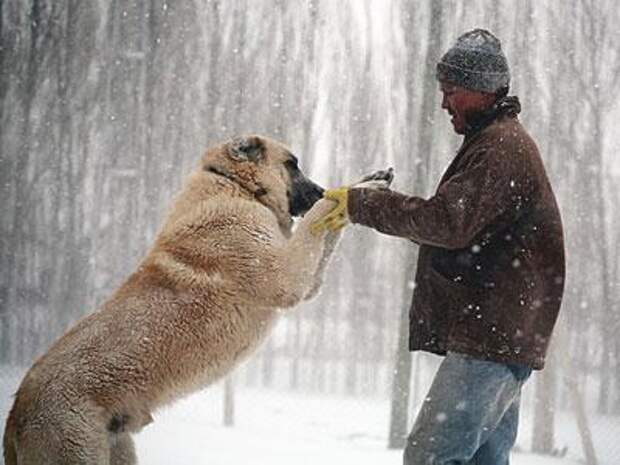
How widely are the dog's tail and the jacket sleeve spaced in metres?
1.18

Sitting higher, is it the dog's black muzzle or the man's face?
the man's face

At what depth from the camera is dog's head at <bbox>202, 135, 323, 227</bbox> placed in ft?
9.06

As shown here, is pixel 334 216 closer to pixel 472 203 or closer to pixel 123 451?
pixel 472 203

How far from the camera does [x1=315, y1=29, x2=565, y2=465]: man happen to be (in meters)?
2.03

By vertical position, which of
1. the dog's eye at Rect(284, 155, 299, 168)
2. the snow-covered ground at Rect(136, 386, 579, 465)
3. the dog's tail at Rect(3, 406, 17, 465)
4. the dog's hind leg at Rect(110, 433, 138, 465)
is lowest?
the snow-covered ground at Rect(136, 386, 579, 465)

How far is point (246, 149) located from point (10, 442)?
1.15 meters

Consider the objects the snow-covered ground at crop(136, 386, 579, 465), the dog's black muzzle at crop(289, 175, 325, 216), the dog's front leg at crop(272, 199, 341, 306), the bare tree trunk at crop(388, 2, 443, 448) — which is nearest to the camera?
the dog's front leg at crop(272, 199, 341, 306)

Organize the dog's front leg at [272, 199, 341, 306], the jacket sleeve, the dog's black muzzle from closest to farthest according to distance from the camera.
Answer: the jacket sleeve → the dog's front leg at [272, 199, 341, 306] → the dog's black muzzle

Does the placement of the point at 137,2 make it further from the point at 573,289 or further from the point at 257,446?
the point at 573,289

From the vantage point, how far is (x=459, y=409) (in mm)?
2025

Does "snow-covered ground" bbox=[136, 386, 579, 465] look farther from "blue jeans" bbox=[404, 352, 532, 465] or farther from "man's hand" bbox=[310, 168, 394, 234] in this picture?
"blue jeans" bbox=[404, 352, 532, 465]

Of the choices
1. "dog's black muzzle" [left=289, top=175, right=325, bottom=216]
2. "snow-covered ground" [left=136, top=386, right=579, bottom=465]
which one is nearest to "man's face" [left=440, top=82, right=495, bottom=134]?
"dog's black muzzle" [left=289, top=175, right=325, bottom=216]

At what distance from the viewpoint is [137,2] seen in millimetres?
6539

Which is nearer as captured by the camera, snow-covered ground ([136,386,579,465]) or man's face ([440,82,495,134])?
man's face ([440,82,495,134])
